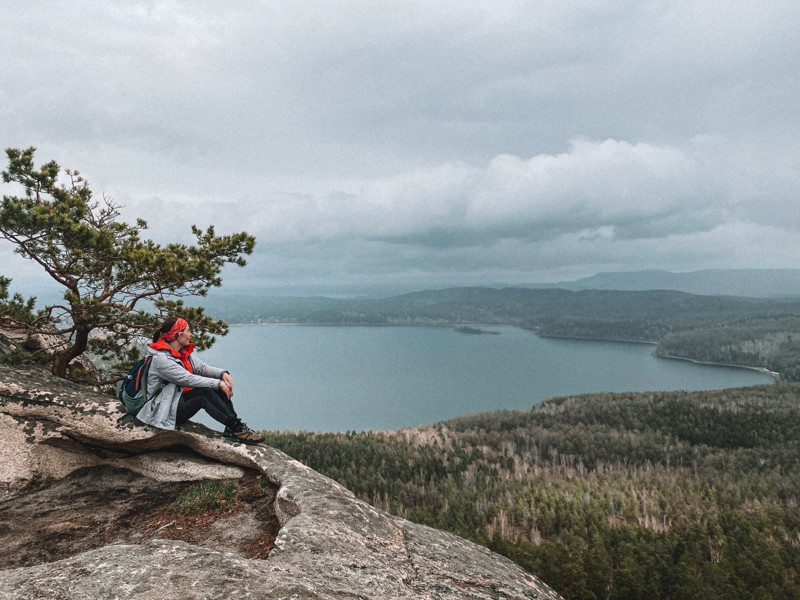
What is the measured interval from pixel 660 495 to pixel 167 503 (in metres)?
44.7

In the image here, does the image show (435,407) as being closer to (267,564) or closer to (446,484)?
(446,484)

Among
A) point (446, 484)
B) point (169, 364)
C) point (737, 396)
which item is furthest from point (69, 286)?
point (737, 396)

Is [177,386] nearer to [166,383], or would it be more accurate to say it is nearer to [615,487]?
[166,383]

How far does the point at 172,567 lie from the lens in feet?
20.3

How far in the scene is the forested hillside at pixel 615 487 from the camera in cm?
2217

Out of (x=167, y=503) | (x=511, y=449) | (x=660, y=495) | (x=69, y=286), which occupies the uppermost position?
(x=69, y=286)

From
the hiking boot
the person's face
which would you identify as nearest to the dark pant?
the hiking boot

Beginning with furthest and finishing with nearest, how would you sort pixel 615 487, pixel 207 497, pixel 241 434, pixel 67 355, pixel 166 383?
pixel 615 487 → pixel 67 355 → pixel 241 434 → pixel 166 383 → pixel 207 497

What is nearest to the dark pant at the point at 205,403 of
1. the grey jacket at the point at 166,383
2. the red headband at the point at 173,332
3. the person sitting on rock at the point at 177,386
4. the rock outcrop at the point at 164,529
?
the person sitting on rock at the point at 177,386

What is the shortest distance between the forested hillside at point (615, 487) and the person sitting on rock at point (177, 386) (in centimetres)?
1653

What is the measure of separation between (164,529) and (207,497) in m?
0.99

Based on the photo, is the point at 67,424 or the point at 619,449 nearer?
the point at 67,424

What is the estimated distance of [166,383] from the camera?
430 inches

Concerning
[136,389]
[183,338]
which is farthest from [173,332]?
[136,389]
